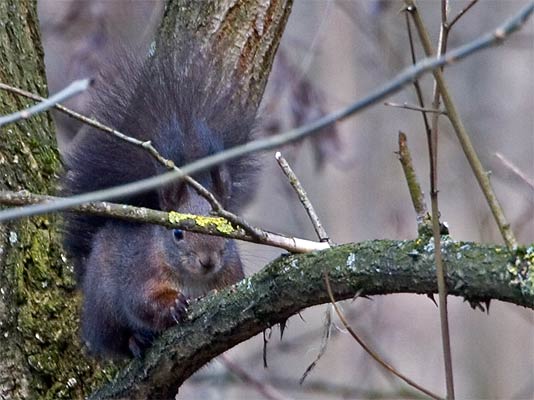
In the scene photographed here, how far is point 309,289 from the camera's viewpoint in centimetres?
204

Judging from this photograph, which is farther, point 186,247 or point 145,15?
point 145,15

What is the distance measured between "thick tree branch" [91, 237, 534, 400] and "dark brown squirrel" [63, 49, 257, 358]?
0.26 m

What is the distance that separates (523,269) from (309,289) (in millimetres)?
503

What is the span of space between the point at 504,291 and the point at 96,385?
5.13 feet

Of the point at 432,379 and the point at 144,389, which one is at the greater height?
the point at 432,379

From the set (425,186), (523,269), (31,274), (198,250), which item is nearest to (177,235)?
(198,250)

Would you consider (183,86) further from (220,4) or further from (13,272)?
(13,272)

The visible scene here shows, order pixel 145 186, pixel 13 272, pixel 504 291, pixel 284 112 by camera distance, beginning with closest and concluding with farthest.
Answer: pixel 145 186 < pixel 504 291 < pixel 13 272 < pixel 284 112

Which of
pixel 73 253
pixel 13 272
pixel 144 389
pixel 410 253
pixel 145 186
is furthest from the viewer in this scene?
pixel 73 253

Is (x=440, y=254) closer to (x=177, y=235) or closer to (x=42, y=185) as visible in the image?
(x=177, y=235)

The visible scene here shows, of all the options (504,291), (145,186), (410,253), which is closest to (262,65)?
(410,253)

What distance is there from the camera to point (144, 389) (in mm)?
2521

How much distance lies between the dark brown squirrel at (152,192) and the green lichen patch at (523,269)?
4.03 ft

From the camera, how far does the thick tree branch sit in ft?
5.61
